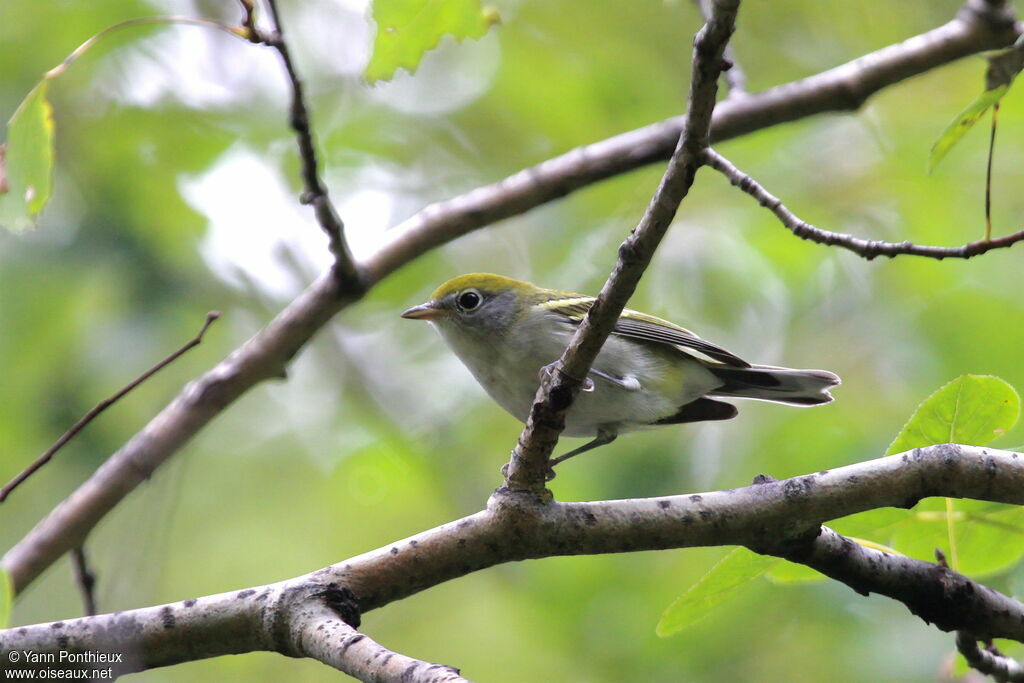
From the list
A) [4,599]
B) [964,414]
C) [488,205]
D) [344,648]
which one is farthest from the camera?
[488,205]

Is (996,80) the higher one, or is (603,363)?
(603,363)

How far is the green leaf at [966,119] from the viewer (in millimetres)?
2305

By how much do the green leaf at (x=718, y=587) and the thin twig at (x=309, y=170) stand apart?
201 centimetres

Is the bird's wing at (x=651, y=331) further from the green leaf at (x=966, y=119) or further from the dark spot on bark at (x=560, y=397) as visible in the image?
the green leaf at (x=966, y=119)

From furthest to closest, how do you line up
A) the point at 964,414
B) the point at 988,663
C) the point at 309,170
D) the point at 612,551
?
1. the point at 309,170
2. the point at 988,663
3. the point at 612,551
4. the point at 964,414

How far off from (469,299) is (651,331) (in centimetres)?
96

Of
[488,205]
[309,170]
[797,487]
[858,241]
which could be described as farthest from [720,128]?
[797,487]

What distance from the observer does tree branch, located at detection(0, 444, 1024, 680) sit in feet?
8.38

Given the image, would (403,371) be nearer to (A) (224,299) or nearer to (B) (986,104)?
(A) (224,299)

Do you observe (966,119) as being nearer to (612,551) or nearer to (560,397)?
(560,397)

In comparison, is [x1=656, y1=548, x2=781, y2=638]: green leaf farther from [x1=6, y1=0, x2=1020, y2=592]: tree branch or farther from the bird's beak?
the bird's beak

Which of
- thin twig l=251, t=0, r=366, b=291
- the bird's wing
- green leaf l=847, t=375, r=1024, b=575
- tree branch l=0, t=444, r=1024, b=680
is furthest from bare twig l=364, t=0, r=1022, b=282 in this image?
green leaf l=847, t=375, r=1024, b=575

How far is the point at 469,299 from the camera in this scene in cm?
471

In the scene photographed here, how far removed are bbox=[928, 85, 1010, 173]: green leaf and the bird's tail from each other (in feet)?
7.17
